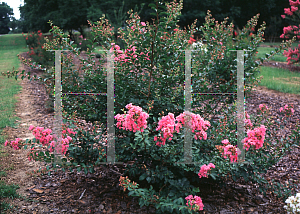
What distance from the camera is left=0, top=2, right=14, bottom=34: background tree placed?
154 feet

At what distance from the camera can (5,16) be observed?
48.8 m

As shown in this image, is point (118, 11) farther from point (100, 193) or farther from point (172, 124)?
point (172, 124)

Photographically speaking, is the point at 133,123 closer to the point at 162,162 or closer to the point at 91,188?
the point at 162,162

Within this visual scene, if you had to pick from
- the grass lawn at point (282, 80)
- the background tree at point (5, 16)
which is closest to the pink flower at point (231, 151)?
the grass lawn at point (282, 80)

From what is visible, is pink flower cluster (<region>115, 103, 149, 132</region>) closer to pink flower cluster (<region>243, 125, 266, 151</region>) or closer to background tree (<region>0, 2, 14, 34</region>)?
pink flower cluster (<region>243, 125, 266, 151</region>)

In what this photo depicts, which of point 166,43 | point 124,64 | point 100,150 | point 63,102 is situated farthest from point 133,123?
point 63,102

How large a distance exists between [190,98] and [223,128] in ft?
1.41

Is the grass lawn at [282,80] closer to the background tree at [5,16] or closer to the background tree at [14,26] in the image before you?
the background tree at [14,26]

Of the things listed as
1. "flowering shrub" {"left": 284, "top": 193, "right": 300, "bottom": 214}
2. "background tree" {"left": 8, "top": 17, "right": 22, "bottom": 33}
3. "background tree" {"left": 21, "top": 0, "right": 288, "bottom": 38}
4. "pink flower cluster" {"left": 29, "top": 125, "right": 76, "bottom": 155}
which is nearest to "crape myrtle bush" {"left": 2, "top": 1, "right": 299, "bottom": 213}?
"pink flower cluster" {"left": 29, "top": 125, "right": 76, "bottom": 155}

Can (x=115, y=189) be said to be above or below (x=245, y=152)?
below

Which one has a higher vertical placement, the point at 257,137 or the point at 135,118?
the point at 135,118

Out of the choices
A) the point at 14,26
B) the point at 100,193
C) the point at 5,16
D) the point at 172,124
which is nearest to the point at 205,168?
the point at 172,124

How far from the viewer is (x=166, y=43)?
2.40 m

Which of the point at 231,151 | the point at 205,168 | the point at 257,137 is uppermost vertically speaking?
the point at 257,137
